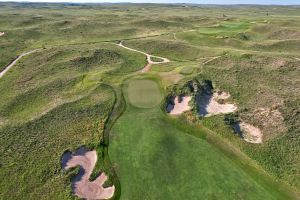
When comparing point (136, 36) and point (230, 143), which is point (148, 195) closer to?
point (230, 143)

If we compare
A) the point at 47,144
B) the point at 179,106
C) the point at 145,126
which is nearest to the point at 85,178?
the point at 47,144

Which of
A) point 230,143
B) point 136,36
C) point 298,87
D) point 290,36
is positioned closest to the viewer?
point 230,143

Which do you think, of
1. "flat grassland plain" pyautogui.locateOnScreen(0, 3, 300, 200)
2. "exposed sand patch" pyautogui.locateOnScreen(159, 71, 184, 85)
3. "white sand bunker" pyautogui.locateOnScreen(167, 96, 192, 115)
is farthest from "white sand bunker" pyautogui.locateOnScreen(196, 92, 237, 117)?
"exposed sand patch" pyautogui.locateOnScreen(159, 71, 184, 85)

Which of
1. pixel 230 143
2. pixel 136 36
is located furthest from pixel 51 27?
pixel 230 143

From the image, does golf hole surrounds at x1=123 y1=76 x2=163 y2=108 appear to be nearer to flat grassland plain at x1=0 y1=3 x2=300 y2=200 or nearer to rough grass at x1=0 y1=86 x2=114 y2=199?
flat grassland plain at x1=0 y1=3 x2=300 y2=200

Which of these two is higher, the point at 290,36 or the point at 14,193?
the point at 290,36
